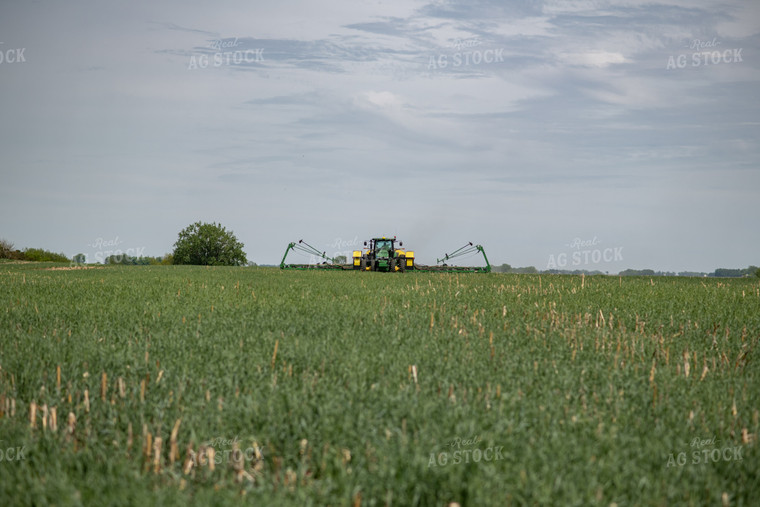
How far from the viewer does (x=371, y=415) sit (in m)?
5.38

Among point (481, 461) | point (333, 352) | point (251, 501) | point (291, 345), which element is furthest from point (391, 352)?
point (251, 501)

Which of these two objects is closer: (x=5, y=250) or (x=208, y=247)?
(x=5, y=250)

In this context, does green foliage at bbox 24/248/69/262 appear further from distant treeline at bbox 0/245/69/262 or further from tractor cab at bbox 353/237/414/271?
tractor cab at bbox 353/237/414/271

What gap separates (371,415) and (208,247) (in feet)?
284

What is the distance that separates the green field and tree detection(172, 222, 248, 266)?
3114 inches

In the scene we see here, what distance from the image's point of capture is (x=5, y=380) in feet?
22.9

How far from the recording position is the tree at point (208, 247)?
286ft

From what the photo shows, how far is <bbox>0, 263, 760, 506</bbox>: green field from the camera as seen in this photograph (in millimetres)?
4254

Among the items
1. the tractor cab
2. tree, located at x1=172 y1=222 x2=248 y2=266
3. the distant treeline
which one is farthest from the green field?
tree, located at x1=172 y1=222 x2=248 y2=266

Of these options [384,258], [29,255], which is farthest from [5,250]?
[384,258]

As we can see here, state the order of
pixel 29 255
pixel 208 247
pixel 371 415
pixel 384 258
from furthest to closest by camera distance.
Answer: pixel 208 247
pixel 29 255
pixel 384 258
pixel 371 415

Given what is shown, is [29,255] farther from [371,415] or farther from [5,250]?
[371,415]

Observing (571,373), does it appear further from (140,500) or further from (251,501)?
(140,500)

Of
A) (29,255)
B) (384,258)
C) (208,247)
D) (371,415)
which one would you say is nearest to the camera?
(371,415)
